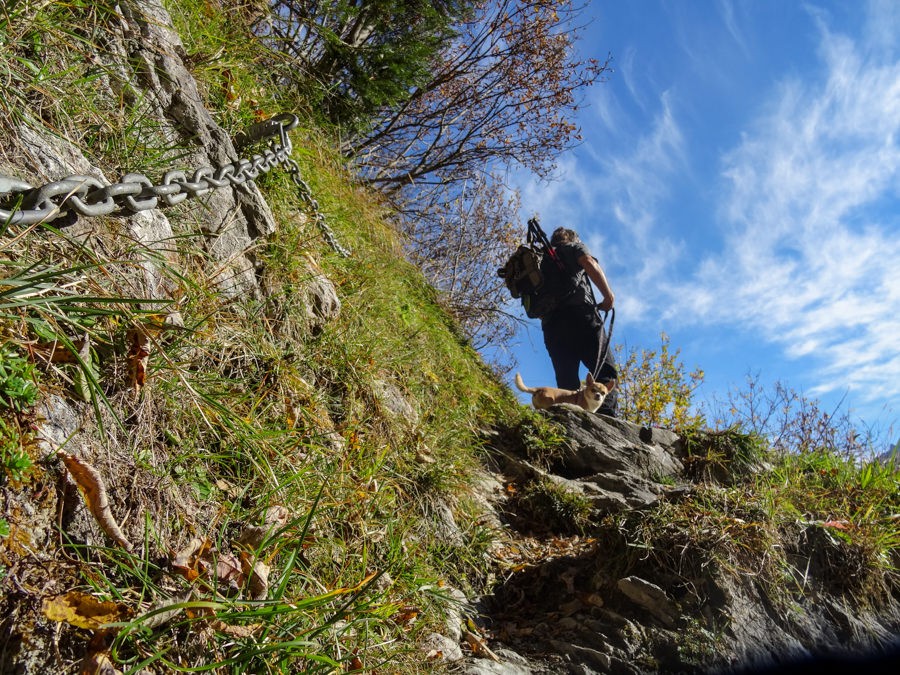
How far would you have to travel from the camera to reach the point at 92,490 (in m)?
1.33

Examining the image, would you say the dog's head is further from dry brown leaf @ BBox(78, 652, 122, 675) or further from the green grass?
dry brown leaf @ BBox(78, 652, 122, 675)

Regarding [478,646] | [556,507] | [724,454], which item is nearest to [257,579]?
[478,646]

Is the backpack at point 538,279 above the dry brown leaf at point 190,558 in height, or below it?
above

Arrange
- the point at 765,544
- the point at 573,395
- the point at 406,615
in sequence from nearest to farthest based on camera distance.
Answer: the point at 406,615
the point at 765,544
the point at 573,395

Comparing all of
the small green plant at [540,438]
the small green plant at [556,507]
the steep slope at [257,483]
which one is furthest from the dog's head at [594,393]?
the small green plant at [556,507]

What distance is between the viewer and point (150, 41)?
2762 millimetres

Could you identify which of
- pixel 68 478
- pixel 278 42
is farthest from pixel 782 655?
pixel 278 42

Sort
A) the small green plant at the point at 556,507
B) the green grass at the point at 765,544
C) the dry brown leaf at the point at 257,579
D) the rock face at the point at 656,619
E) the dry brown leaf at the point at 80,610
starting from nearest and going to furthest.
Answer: the dry brown leaf at the point at 80,610 < the dry brown leaf at the point at 257,579 < the rock face at the point at 656,619 < the green grass at the point at 765,544 < the small green plant at the point at 556,507

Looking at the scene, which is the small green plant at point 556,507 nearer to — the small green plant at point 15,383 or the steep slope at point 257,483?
the steep slope at point 257,483

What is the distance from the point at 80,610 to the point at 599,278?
7.36 meters

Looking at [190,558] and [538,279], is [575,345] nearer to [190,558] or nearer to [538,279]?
[538,279]

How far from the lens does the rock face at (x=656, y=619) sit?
230 centimetres

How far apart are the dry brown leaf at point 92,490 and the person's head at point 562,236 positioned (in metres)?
7.63

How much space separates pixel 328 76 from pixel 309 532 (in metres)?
4.37
